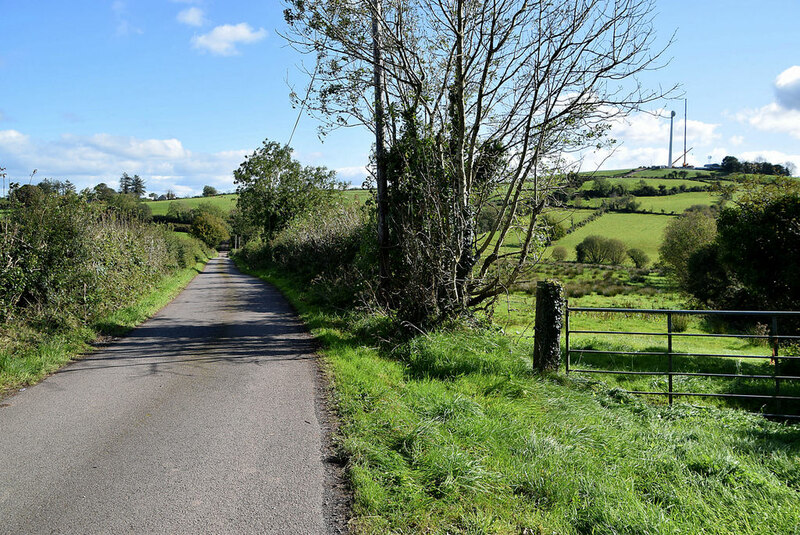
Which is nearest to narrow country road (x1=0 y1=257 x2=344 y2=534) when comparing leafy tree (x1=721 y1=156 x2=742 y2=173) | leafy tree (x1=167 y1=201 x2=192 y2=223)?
leafy tree (x1=721 y1=156 x2=742 y2=173)

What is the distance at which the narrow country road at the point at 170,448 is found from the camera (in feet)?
11.7

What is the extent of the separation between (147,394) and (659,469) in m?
6.17

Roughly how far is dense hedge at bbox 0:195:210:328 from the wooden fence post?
9412 mm

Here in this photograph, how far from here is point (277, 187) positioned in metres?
44.4

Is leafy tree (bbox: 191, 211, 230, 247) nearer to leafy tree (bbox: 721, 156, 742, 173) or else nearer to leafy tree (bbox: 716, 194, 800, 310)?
leafy tree (bbox: 721, 156, 742, 173)

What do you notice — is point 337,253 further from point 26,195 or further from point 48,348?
point 48,348

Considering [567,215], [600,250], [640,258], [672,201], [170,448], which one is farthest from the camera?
[672,201]

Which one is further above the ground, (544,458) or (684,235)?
(684,235)

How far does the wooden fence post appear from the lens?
288 inches

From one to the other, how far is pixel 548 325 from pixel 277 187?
40.3 metres

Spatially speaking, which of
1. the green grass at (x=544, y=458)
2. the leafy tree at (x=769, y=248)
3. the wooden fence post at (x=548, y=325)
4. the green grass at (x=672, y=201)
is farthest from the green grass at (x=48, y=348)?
the green grass at (x=672, y=201)

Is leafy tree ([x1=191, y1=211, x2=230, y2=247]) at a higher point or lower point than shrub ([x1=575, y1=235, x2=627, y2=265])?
higher

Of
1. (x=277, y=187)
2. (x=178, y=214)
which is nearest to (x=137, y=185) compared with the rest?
(x=178, y=214)

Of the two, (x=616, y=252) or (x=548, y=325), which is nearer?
(x=548, y=325)
